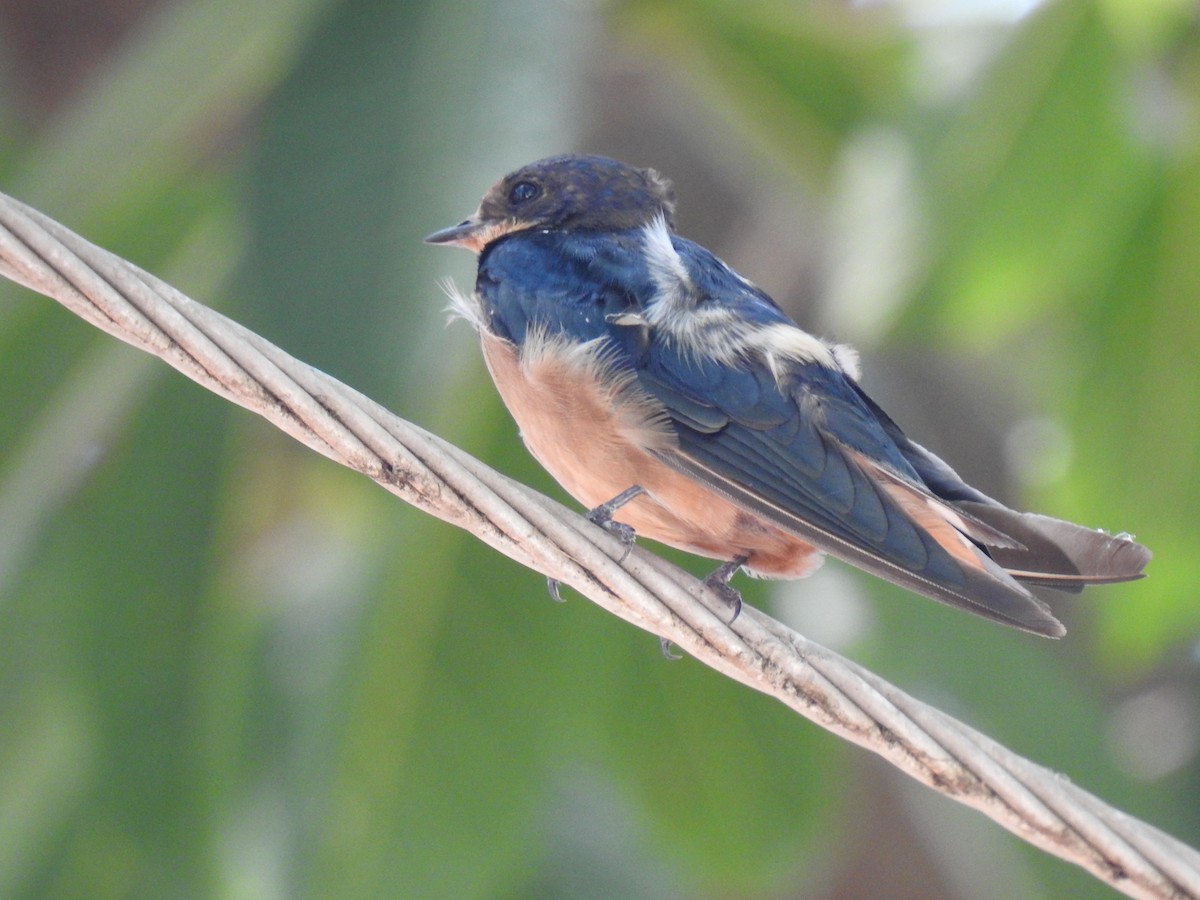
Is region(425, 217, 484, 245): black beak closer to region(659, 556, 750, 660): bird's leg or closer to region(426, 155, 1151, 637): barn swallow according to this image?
region(426, 155, 1151, 637): barn swallow

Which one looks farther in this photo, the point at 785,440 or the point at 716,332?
the point at 716,332

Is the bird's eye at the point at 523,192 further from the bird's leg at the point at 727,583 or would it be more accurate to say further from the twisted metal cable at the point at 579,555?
the twisted metal cable at the point at 579,555

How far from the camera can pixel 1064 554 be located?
2357mm

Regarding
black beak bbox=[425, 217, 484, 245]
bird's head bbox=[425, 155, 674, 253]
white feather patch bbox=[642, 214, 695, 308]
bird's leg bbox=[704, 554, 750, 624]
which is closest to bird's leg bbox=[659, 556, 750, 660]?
bird's leg bbox=[704, 554, 750, 624]

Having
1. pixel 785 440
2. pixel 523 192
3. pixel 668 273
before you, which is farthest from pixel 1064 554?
pixel 523 192

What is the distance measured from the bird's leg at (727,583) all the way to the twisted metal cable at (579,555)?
0.08 metres

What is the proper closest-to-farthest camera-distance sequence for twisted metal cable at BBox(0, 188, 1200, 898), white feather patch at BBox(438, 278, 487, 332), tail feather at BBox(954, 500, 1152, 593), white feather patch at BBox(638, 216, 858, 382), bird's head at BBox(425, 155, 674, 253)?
twisted metal cable at BBox(0, 188, 1200, 898), tail feather at BBox(954, 500, 1152, 593), white feather patch at BBox(638, 216, 858, 382), white feather patch at BBox(438, 278, 487, 332), bird's head at BBox(425, 155, 674, 253)

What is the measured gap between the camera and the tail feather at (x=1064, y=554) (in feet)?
7.68

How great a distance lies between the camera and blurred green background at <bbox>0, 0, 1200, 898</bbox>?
3.65m

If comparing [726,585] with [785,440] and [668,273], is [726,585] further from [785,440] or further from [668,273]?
[668,273]

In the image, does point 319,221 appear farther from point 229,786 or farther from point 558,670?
point 229,786

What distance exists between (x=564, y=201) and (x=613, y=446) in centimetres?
68

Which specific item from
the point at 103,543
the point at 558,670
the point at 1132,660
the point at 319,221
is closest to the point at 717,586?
the point at 319,221

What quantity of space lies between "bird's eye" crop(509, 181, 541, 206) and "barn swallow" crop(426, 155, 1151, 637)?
22 cm
